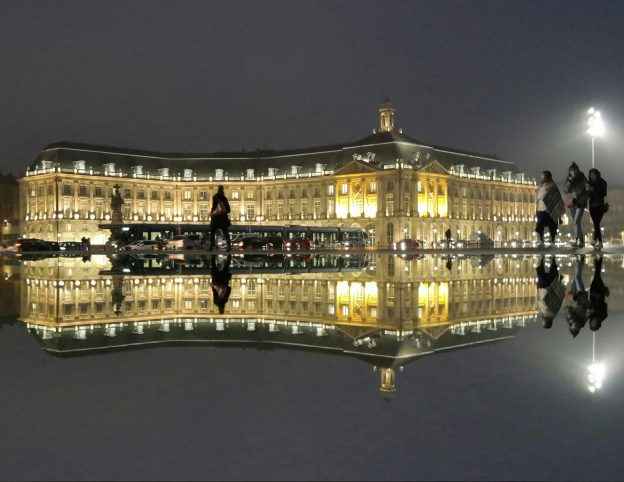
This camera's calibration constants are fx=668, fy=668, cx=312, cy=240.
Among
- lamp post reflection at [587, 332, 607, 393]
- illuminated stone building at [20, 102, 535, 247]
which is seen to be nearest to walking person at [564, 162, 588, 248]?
lamp post reflection at [587, 332, 607, 393]

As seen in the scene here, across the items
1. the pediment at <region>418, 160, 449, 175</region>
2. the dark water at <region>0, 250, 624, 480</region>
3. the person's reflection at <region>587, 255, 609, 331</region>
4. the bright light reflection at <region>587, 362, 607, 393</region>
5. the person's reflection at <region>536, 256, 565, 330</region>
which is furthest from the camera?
the pediment at <region>418, 160, 449, 175</region>

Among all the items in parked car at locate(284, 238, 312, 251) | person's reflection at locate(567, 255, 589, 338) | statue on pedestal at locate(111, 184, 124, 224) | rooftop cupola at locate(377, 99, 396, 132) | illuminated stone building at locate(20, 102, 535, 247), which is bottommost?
person's reflection at locate(567, 255, 589, 338)

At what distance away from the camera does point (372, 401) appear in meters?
4.18

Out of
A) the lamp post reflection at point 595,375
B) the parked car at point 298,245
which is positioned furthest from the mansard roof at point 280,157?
the lamp post reflection at point 595,375

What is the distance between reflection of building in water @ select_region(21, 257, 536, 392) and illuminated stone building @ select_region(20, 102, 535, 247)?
86202mm

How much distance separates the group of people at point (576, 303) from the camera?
7922mm

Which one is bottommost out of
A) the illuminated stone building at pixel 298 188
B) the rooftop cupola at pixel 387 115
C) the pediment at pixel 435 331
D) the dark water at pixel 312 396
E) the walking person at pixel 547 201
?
the dark water at pixel 312 396

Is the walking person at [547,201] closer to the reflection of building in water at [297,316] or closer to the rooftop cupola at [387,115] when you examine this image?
the reflection of building in water at [297,316]

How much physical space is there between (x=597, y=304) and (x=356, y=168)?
3623 inches

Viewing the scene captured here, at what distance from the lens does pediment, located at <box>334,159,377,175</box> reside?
9985 centimetres

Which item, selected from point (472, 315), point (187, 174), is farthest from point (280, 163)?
point (472, 315)

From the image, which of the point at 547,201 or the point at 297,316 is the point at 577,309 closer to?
the point at 297,316

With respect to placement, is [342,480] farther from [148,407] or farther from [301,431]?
[148,407]

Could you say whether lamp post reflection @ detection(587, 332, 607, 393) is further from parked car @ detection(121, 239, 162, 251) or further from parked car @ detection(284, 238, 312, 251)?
parked car @ detection(121, 239, 162, 251)
